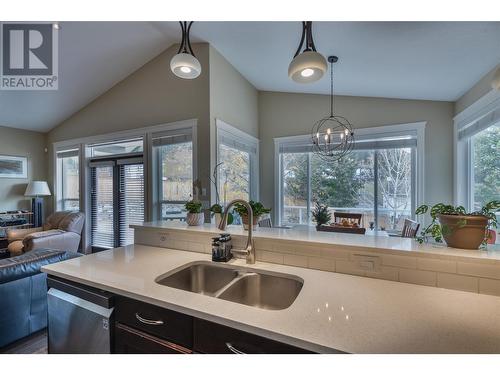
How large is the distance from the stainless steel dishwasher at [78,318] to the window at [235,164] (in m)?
2.09

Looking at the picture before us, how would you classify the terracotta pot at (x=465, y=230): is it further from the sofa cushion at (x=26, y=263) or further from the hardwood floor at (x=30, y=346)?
the hardwood floor at (x=30, y=346)

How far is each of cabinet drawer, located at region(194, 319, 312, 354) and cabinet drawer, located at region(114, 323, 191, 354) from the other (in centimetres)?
11

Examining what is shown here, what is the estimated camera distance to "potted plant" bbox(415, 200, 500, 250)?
107 centimetres

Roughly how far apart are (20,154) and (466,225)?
6908mm

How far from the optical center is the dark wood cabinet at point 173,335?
854 mm

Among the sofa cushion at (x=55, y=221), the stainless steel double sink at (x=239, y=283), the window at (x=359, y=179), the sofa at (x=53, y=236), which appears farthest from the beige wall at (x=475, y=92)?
the sofa cushion at (x=55, y=221)

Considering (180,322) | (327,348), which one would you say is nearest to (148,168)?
(180,322)

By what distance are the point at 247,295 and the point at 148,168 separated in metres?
2.99

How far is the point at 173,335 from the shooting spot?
3.32 feet

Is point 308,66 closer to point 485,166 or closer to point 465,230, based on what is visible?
point 465,230

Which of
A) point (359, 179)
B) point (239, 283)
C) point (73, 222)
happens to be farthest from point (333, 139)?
point (73, 222)

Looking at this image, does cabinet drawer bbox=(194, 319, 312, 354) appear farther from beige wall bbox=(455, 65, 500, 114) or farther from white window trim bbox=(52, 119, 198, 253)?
beige wall bbox=(455, 65, 500, 114)

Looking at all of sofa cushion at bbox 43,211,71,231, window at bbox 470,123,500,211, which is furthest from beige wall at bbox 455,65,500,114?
sofa cushion at bbox 43,211,71,231
